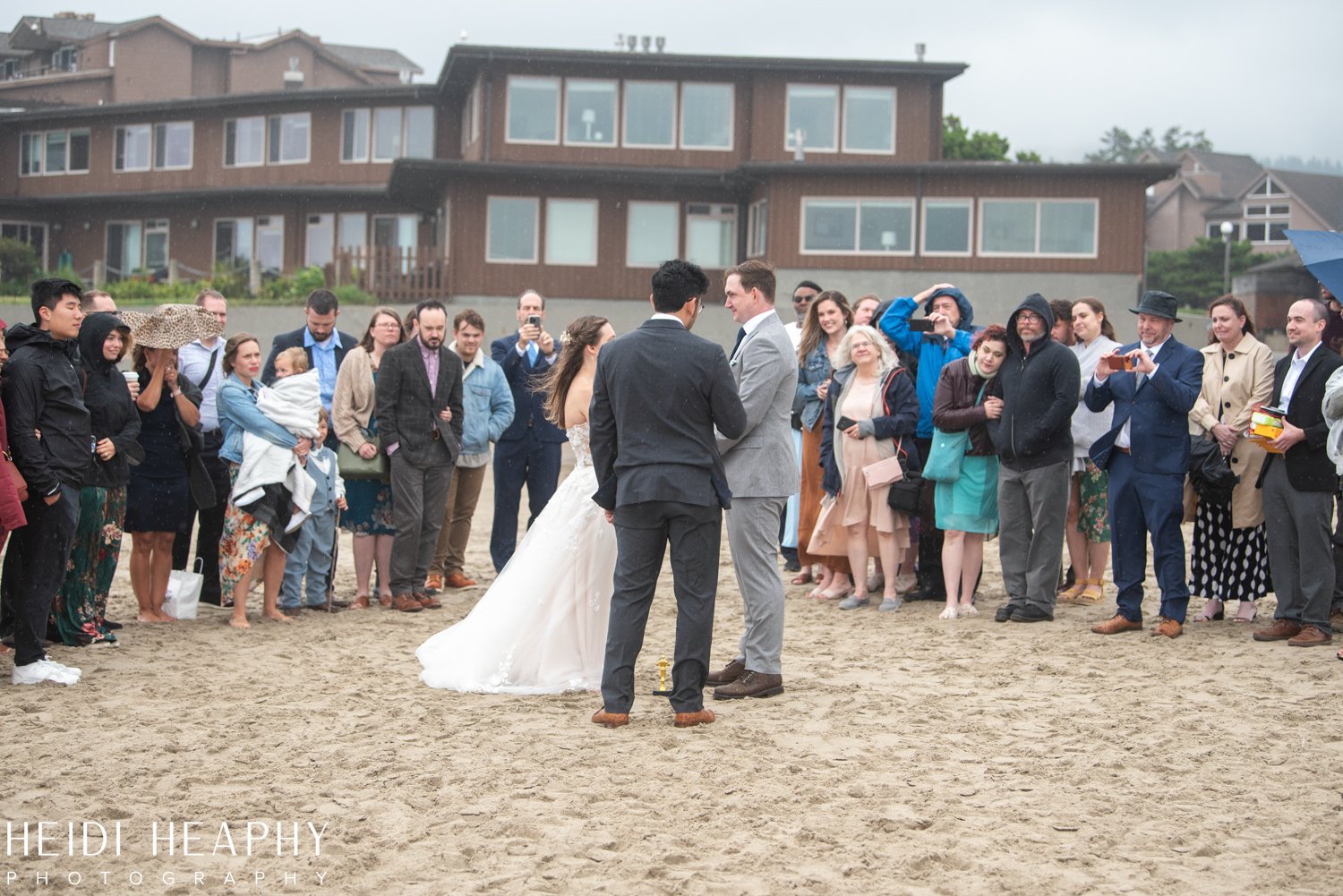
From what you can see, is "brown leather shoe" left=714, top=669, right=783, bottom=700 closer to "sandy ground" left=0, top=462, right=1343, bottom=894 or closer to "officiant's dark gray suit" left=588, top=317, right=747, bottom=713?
"sandy ground" left=0, top=462, right=1343, bottom=894

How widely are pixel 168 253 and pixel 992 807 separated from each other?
3948 centimetres

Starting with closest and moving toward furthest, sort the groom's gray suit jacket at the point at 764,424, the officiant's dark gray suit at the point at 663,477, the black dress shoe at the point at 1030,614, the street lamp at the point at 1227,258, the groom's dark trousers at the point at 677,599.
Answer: the officiant's dark gray suit at the point at 663,477
the groom's dark trousers at the point at 677,599
the groom's gray suit jacket at the point at 764,424
the black dress shoe at the point at 1030,614
the street lamp at the point at 1227,258

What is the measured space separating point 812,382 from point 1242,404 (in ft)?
10.2

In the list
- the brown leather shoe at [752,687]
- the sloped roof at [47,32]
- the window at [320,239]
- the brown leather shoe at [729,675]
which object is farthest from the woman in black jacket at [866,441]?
the sloped roof at [47,32]

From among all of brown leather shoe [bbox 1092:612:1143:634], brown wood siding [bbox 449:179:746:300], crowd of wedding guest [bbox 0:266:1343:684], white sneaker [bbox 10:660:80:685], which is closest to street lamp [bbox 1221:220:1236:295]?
brown wood siding [bbox 449:179:746:300]

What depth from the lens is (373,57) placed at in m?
62.8

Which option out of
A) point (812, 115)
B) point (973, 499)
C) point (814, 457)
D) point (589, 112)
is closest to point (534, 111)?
point (589, 112)

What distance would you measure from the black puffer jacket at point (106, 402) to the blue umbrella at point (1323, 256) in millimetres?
6771

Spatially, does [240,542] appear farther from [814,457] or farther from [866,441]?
[866,441]

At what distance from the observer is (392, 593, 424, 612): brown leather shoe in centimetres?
984

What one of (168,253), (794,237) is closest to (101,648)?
(794,237)

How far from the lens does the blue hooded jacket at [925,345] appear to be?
10.1 metres

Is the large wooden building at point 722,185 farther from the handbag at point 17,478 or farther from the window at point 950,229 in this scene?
the handbag at point 17,478

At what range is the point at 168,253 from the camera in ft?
132
